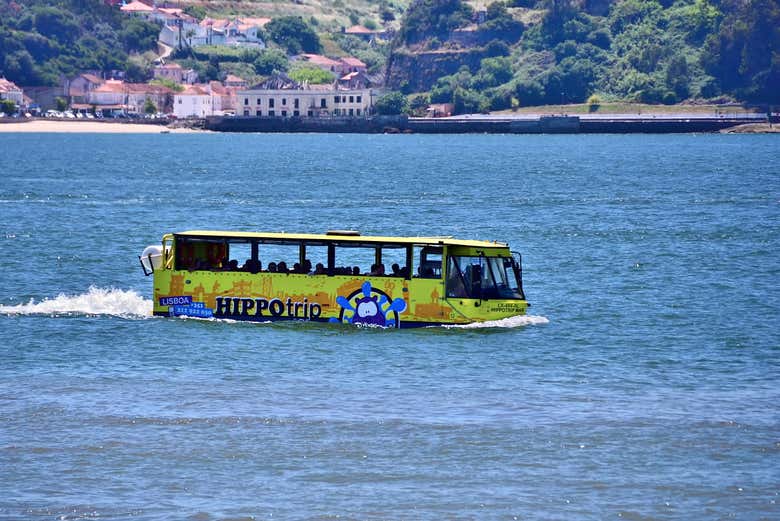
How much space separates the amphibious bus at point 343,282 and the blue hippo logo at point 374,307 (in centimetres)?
3

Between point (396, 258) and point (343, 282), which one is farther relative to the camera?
point (396, 258)

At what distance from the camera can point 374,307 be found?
38312 millimetres

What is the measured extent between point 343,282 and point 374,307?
1037mm

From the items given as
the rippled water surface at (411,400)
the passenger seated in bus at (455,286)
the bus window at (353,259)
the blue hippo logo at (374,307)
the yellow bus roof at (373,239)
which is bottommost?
the rippled water surface at (411,400)

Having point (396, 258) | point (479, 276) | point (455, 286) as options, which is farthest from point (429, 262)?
point (396, 258)

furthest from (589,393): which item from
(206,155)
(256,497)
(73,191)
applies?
(206,155)

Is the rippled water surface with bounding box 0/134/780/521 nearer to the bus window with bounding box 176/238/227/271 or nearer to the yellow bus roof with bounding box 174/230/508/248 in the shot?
the bus window with bounding box 176/238/227/271

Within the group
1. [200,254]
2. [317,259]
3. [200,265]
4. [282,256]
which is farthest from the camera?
[282,256]

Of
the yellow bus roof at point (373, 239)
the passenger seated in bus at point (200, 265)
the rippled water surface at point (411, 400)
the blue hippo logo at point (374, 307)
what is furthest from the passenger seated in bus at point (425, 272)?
the passenger seated in bus at point (200, 265)

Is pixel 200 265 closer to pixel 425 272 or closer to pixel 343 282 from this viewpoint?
pixel 343 282

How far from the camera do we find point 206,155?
563ft

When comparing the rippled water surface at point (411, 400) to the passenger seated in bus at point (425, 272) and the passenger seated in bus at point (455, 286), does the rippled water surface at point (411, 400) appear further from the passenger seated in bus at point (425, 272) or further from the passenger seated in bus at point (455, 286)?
the passenger seated in bus at point (425, 272)

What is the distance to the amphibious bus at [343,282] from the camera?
125ft

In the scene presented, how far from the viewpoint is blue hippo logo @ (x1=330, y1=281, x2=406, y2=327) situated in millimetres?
38188
